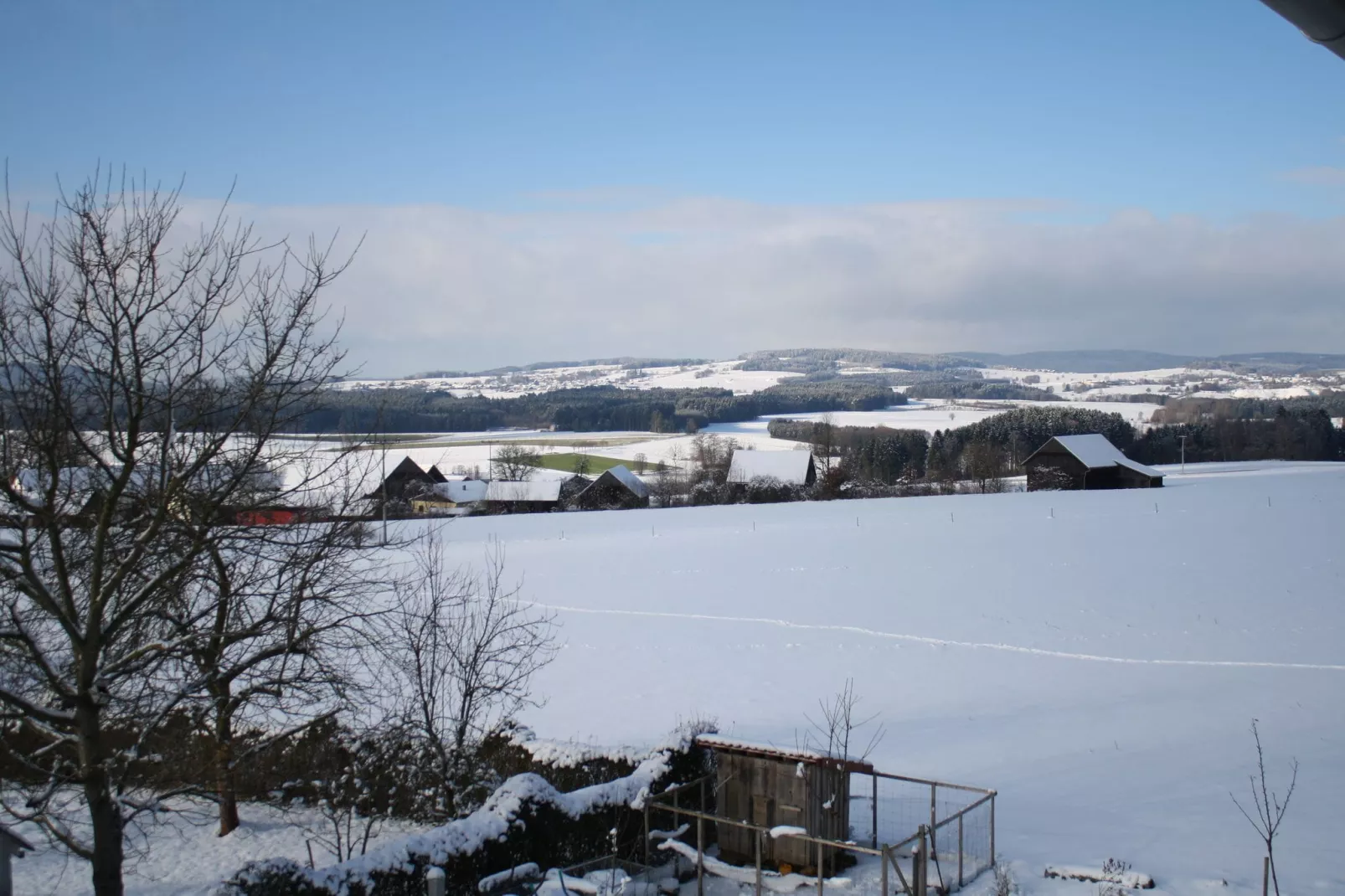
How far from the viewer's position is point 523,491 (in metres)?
63.0

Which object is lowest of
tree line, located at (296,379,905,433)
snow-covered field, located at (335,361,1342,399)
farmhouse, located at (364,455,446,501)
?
farmhouse, located at (364,455,446,501)

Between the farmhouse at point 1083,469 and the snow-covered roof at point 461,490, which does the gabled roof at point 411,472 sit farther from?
the farmhouse at point 1083,469

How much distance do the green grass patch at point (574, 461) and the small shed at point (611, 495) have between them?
11100mm

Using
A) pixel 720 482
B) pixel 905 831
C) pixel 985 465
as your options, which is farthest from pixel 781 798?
pixel 985 465

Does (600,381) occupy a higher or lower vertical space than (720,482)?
higher

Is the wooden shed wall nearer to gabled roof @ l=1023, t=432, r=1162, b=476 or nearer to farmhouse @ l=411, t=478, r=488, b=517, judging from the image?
farmhouse @ l=411, t=478, r=488, b=517

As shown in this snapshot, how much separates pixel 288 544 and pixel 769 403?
129170mm

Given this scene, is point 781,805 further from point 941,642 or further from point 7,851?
point 941,642

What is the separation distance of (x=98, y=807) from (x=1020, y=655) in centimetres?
2251

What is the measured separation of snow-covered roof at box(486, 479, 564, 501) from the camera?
62188mm

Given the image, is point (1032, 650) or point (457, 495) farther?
point (457, 495)

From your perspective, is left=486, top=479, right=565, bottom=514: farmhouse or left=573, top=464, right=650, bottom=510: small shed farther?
left=486, top=479, right=565, bottom=514: farmhouse

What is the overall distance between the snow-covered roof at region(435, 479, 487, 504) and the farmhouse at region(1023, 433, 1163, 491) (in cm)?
3732

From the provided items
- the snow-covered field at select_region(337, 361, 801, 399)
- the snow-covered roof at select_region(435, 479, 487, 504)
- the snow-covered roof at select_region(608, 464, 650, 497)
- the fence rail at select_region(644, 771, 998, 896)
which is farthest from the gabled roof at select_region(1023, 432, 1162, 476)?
the snow-covered field at select_region(337, 361, 801, 399)
